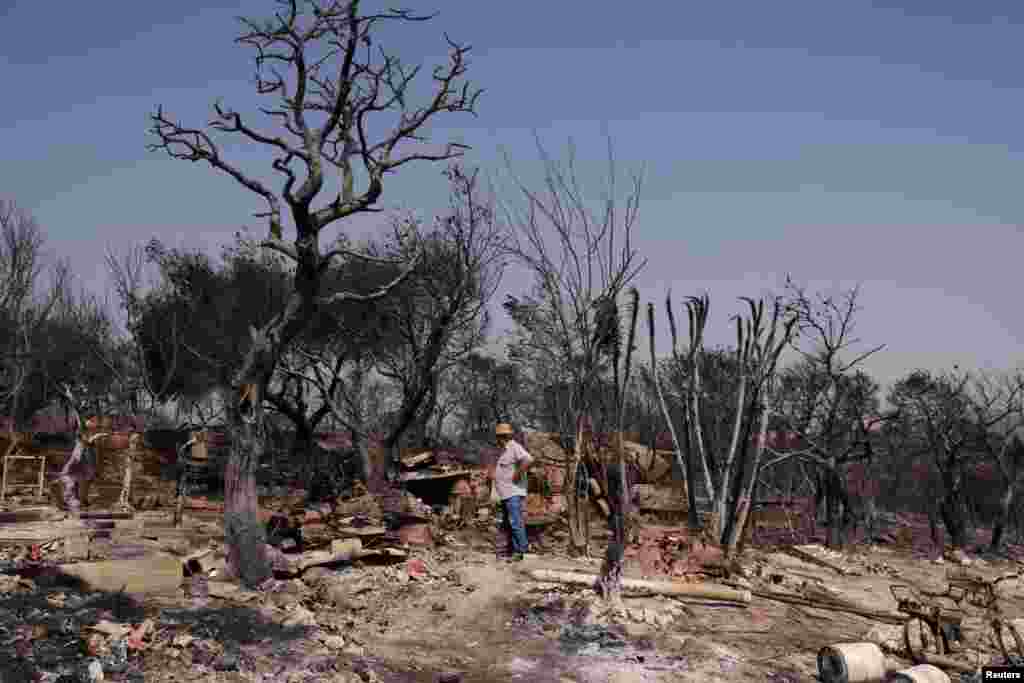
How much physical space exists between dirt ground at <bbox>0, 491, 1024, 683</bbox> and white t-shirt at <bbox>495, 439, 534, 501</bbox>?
2.62 feet

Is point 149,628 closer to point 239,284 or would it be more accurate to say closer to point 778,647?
point 778,647

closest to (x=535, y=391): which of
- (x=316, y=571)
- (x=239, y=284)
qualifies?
(x=239, y=284)

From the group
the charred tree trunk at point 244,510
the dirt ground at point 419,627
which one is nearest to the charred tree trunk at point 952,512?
the dirt ground at point 419,627

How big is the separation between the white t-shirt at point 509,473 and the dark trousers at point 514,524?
8cm

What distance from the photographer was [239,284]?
72.5 feet

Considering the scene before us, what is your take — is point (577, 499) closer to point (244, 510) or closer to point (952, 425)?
point (244, 510)

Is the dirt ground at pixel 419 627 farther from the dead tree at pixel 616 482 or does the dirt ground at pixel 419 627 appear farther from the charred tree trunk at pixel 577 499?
the charred tree trunk at pixel 577 499

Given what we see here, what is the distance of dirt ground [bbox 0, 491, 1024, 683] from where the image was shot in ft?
17.2

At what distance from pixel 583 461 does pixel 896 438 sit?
2482 cm

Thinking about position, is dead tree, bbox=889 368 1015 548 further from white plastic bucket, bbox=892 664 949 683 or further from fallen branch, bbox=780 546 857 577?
white plastic bucket, bbox=892 664 949 683

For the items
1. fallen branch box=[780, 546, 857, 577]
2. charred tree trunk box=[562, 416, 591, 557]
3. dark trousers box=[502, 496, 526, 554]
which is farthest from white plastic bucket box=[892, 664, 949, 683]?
fallen branch box=[780, 546, 857, 577]

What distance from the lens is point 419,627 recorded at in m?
6.82

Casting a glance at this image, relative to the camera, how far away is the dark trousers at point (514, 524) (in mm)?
9500

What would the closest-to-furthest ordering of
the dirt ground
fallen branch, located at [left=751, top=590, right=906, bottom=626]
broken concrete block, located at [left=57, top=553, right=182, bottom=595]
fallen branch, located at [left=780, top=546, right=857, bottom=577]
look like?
the dirt ground
broken concrete block, located at [left=57, top=553, right=182, bottom=595]
fallen branch, located at [left=751, top=590, right=906, bottom=626]
fallen branch, located at [left=780, top=546, right=857, bottom=577]
